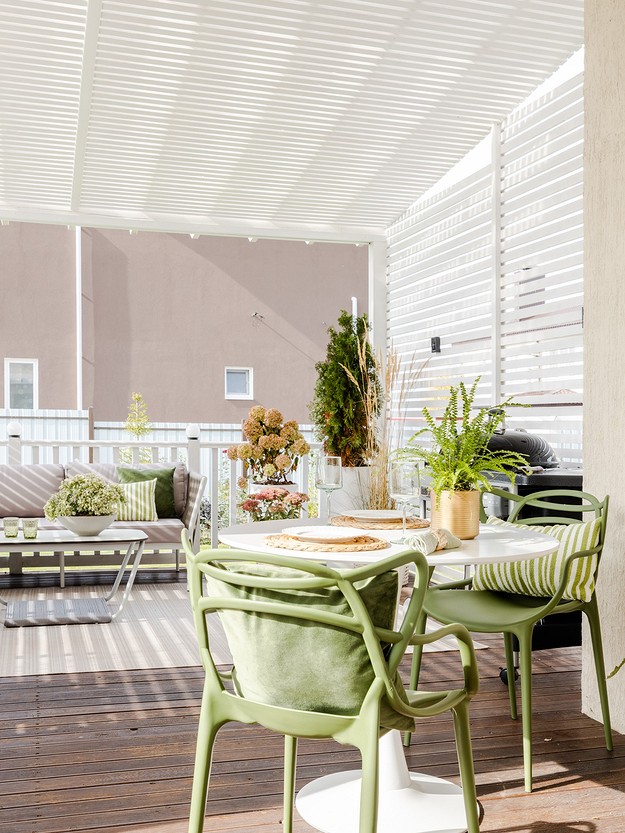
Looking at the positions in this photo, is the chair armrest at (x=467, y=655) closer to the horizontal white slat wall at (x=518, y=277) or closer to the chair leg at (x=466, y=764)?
the chair leg at (x=466, y=764)

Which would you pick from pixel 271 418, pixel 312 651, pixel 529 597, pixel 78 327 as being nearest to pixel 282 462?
pixel 271 418

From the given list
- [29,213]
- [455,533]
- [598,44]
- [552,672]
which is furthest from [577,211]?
[29,213]

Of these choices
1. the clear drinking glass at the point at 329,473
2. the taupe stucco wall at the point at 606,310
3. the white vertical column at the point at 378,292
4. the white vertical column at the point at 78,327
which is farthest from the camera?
the white vertical column at the point at 78,327

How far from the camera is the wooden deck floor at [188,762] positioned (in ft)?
8.25

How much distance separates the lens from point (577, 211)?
4.77 metres

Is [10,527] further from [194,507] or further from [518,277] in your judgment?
[518,277]

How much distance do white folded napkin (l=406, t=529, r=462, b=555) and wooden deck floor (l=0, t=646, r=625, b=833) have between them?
2.63ft

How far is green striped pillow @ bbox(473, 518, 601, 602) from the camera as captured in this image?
3.02m

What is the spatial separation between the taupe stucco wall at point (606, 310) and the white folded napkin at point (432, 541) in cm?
103

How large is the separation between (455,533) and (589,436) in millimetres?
964

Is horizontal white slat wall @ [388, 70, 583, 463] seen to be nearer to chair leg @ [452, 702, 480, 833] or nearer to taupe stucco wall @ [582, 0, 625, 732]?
taupe stucco wall @ [582, 0, 625, 732]

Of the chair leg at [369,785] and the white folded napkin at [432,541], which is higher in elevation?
the white folded napkin at [432,541]

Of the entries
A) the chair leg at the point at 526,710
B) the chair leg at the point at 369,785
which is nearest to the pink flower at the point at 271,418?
the chair leg at the point at 526,710

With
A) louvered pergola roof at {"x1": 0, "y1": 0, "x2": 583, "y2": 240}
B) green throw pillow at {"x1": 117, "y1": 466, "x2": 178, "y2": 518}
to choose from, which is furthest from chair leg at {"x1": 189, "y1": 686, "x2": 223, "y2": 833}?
green throw pillow at {"x1": 117, "y1": 466, "x2": 178, "y2": 518}
